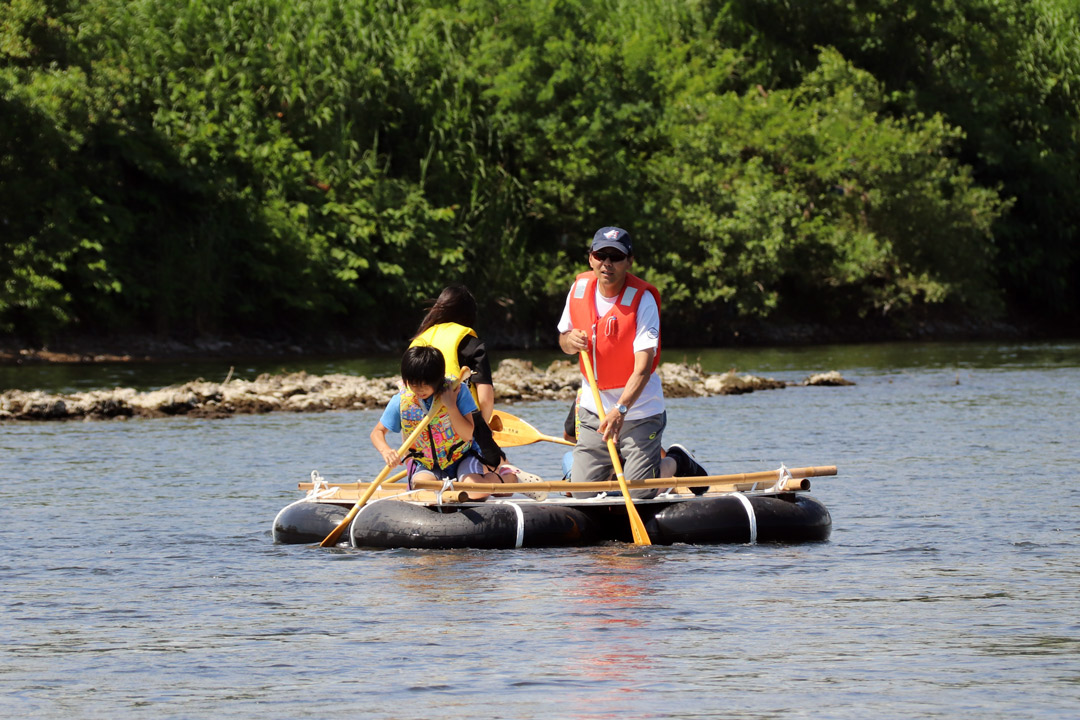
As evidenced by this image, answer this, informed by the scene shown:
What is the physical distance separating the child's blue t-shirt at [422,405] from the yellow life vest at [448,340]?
0.29 ft

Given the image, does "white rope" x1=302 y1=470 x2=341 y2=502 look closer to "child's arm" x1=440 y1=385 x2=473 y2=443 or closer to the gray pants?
"child's arm" x1=440 y1=385 x2=473 y2=443

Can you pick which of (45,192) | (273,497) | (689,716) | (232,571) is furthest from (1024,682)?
(45,192)

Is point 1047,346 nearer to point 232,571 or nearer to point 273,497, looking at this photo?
point 273,497

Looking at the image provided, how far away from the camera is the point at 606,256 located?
1031 cm

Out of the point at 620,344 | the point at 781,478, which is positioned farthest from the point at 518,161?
the point at 620,344

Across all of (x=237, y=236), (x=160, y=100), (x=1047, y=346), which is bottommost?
(x=1047, y=346)

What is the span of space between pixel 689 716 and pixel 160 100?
137 ft

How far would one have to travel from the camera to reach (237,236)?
44500mm

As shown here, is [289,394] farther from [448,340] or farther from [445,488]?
[448,340]

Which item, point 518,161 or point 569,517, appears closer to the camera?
point 569,517

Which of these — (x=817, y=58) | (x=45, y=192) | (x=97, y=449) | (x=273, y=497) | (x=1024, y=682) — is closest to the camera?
(x=1024, y=682)

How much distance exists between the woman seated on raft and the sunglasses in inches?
48.6

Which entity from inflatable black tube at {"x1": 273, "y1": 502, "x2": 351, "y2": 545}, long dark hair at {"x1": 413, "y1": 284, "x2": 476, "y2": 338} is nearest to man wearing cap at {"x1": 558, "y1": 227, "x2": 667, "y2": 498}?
long dark hair at {"x1": 413, "y1": 284, "x2": 476, "y2": 338}

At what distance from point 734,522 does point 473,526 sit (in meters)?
1.79
